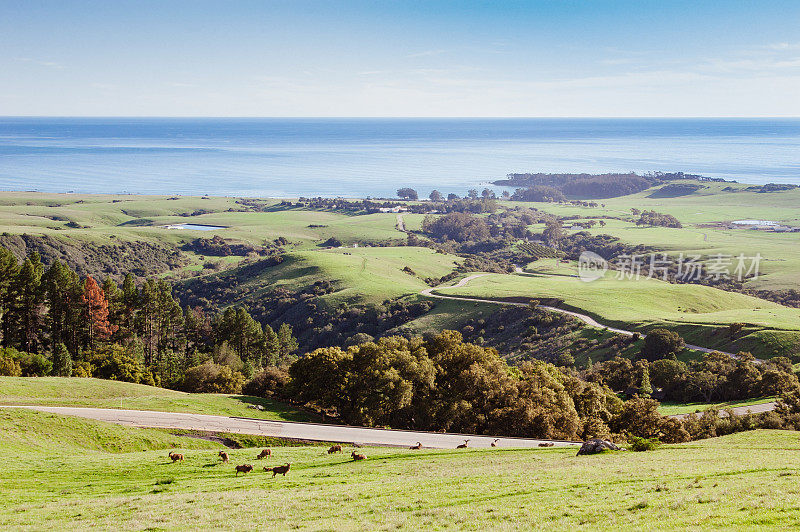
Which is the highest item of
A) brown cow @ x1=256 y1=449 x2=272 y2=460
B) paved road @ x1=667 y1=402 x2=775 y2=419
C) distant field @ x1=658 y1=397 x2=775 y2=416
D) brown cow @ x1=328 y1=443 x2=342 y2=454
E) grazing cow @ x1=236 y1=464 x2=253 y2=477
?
grazing cow @ x1=236 y1=464 x2=253 y2=477

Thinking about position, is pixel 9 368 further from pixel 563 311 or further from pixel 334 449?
pixel 563 311

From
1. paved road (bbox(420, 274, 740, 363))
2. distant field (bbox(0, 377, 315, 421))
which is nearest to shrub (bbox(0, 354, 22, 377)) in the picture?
distant field (bbox(0, 377, 315, 421))

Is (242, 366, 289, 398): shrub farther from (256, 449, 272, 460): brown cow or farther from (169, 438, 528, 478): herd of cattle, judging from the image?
(256, 449, 272, 460): brown cow

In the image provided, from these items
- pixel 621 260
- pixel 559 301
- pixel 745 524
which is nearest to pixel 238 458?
pixel 745 524

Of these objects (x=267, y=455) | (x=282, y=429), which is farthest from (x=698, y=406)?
(x=267, y=455)

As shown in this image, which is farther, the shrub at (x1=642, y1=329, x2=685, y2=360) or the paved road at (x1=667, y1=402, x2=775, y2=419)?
the shrub at (x1=642, y1=329, x2=685, y2=360)
